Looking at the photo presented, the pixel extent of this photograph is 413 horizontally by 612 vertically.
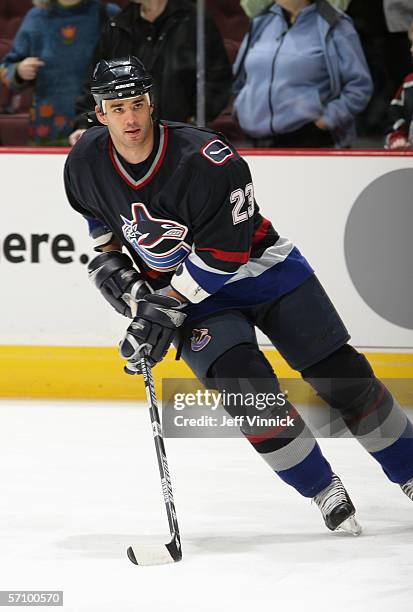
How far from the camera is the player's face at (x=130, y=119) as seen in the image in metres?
2.56

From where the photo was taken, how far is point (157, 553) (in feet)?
8.05

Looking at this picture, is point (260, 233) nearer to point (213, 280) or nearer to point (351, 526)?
point (213, 280)

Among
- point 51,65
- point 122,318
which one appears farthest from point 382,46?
point 122,318

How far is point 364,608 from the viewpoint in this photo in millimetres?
2182

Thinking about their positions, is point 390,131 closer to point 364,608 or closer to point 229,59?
point 229,59

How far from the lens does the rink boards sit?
413 cm

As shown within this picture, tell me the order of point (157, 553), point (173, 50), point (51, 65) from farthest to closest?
point (51, 65), point (173, 50), point (157, 553)

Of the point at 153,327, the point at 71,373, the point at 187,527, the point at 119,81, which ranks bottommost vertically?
the point at 71,373

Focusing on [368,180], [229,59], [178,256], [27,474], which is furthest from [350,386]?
[229,59]

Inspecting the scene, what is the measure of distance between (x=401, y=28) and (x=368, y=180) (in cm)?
51

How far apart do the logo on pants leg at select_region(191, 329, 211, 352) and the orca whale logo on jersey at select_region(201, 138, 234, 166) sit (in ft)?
1.21

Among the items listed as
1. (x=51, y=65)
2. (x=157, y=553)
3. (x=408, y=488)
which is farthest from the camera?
(x=51, y=65)

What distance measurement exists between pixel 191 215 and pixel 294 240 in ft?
5.12

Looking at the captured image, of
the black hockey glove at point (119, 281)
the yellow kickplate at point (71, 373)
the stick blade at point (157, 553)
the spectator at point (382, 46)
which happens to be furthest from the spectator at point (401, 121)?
the stick blade at point (157, 553)
